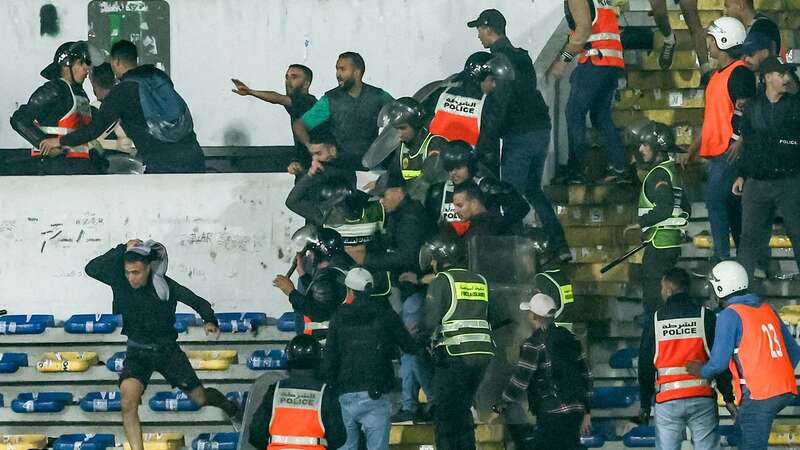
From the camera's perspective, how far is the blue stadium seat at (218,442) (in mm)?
16344

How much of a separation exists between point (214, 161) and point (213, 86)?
76cm

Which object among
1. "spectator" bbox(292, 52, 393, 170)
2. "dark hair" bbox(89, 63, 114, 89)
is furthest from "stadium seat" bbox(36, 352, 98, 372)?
"dark hair" bbox(89, 63, 114, 89)

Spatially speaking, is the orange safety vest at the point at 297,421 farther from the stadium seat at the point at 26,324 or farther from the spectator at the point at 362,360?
the stadium seat at the point at 26,324

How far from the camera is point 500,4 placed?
2103 cm

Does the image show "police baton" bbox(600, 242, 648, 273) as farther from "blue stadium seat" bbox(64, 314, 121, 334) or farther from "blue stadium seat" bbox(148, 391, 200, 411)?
"blue stadium seat" bbox(64, 314, 121, 334)

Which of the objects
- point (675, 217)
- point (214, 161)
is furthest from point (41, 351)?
point (675, 217)

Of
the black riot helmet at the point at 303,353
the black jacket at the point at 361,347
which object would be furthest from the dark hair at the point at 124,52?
the black riot helmet at the point at 303,353

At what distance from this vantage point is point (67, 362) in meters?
17.7

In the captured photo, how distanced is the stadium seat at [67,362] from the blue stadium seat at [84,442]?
937mm

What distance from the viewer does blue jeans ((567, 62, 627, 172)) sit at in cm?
1836

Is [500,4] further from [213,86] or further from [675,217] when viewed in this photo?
[675,217]

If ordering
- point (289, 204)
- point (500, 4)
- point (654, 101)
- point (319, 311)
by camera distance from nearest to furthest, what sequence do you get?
point (319, 311)
point (289, 204)
point (654, 101)
point (500, 4)

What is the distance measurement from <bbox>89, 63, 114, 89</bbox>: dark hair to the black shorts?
3.54 m

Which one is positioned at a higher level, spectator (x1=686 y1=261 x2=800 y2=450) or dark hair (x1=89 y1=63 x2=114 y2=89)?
dark hair (x1=89 y1=63 x2=114 y2=89)
